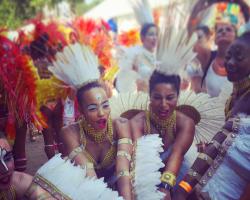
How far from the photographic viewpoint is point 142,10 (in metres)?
4.73

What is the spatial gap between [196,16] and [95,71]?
87 centimetres

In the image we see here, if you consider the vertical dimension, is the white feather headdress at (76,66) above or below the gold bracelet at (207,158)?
above

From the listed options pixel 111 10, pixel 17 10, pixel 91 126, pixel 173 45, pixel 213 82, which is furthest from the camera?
pixel 17 10

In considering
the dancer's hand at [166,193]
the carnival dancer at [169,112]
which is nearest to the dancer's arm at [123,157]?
the carnival dancer at [169,112]

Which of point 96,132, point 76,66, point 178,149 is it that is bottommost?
point 178,149

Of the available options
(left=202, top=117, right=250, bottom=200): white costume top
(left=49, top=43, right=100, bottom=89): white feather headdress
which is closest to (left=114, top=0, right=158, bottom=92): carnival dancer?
(left=49, top=43, right=100, bottom=89): white feather headdress

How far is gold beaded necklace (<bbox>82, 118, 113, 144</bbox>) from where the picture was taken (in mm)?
2893

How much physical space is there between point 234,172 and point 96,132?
1089mm

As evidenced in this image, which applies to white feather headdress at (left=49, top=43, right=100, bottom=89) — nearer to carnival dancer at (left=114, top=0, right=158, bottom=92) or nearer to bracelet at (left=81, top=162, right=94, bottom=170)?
bracelet at (left=81, top=162, right=94, bottom=170)

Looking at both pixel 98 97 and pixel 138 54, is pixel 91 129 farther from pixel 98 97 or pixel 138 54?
pixel 138 54

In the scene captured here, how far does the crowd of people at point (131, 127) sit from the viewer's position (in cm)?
223

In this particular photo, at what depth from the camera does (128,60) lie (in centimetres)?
595

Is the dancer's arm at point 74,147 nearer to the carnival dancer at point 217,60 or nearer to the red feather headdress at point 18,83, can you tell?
the red feather headdress at point 18,83

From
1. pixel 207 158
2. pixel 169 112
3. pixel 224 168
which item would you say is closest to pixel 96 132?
pixel 169 112
